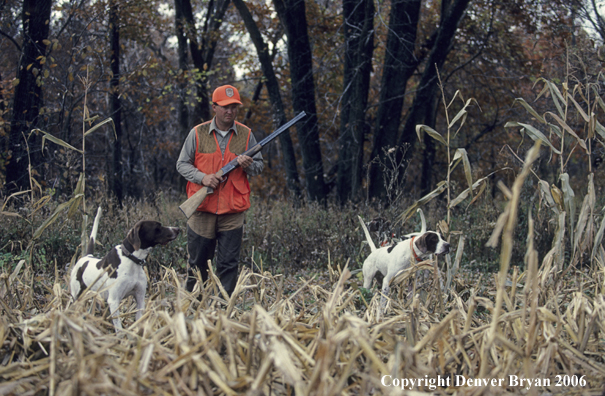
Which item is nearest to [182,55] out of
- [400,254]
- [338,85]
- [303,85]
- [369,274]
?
[338,85]

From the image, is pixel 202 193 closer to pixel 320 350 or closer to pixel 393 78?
pixel 320 350

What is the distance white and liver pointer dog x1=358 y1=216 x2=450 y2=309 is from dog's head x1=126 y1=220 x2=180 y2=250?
163 cm

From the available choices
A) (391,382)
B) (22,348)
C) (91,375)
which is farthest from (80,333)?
(391,382)

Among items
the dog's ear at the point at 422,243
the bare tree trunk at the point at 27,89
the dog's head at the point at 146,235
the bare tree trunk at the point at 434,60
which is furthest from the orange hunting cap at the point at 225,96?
the bare tree trunk at the point at 27,89

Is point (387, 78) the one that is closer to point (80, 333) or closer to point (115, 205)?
point (115, 205)

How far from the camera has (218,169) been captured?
4.96 m

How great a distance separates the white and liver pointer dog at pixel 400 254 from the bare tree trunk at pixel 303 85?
577 centimetres

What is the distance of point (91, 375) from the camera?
6.04ft

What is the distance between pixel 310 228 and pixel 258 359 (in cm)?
530

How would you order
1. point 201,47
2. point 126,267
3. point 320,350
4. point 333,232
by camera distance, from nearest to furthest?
point 320,350, point 126,267, point 333,232, point 201,47

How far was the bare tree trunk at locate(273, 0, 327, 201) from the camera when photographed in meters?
10.4

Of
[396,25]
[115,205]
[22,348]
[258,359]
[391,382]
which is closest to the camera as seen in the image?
[391,382]

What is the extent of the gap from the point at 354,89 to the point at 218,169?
5537 mm

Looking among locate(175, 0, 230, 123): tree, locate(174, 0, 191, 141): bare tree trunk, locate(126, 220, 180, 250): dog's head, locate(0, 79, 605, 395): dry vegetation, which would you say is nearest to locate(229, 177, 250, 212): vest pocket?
locate(126, 220, 180, 250): dog's head
